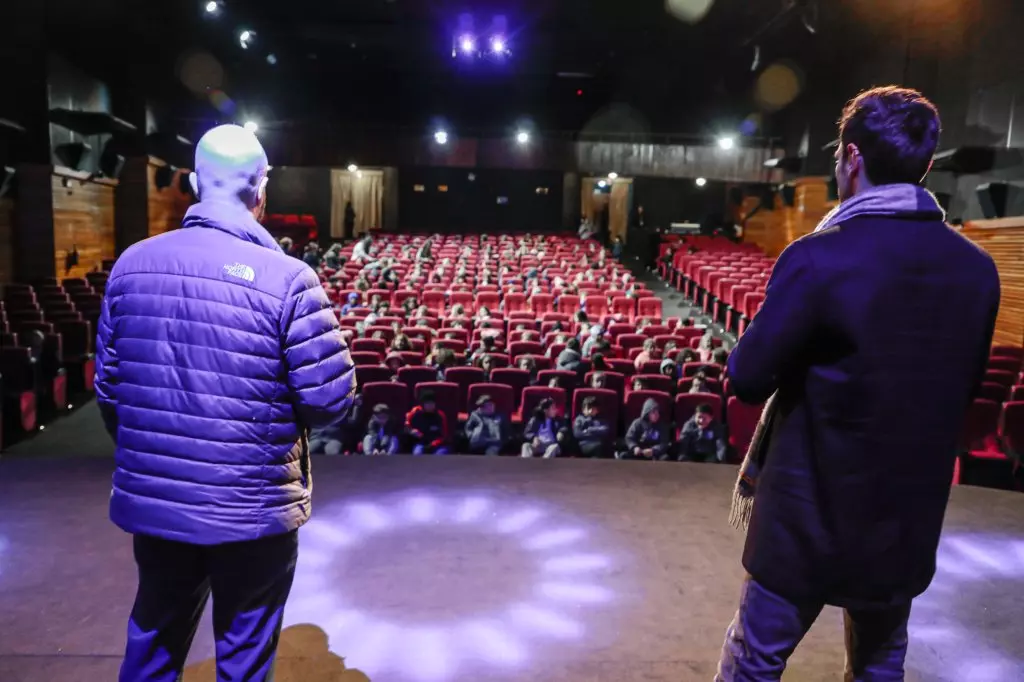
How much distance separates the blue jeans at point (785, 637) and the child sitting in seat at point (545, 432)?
3.13 metres

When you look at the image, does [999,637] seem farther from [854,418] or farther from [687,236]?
[687,236]

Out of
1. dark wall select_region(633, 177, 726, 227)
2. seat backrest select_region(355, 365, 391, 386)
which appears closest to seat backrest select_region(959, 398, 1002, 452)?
seat backrest select_region(355, 365, 391, 386)

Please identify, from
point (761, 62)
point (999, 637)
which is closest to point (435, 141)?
point (761, 62)

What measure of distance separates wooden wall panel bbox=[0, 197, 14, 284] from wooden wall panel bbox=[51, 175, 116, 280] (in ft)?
1.68

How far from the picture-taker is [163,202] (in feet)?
44.0

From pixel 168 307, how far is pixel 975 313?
1257 mm

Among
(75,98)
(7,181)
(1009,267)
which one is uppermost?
(75,98)

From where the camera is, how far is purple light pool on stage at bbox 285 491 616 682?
187cm

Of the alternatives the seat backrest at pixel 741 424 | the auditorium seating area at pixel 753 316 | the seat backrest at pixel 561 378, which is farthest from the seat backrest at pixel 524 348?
the auditorium seating area at pixel 753 316

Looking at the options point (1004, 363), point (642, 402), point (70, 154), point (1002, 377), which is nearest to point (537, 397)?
point (642, 402)

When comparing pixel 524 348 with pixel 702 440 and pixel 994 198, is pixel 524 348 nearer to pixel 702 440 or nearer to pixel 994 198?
pixel 702 440

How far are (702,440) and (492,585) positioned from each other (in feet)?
8.27

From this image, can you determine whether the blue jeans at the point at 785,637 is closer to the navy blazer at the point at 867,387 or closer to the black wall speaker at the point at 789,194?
the navy blazer at the point at 867,387

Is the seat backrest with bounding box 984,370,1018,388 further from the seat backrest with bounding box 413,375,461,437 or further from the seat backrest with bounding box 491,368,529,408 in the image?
the seat backrest with bounding box 413,375,461,437
